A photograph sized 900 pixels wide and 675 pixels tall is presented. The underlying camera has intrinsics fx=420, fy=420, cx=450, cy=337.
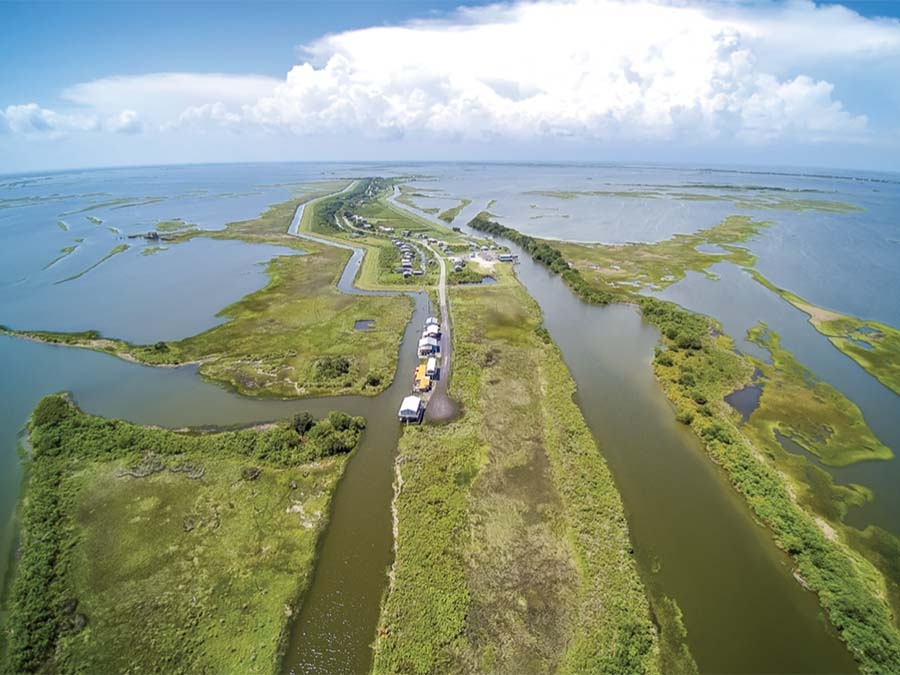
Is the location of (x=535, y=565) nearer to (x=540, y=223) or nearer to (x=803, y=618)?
(x=803, y=618)

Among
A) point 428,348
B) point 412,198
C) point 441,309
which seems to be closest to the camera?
point 428,348

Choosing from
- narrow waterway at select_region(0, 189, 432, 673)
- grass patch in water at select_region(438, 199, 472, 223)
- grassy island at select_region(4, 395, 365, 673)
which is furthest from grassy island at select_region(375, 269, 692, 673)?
grass patch in water at select_region(438, 199, 472, 223)

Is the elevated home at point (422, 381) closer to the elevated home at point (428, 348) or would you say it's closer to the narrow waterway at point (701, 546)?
the elevated home at point (428, 348)

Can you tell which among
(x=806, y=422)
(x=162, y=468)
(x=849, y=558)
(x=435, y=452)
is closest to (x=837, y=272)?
(x=806, y=422)

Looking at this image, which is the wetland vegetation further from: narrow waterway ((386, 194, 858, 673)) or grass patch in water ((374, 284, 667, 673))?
grass patch in water ((374, 284, 667, 673))

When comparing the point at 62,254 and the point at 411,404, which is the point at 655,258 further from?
the point at 62,254

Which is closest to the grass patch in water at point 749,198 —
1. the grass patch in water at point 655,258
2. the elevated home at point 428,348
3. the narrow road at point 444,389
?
the grass patch in water at point 655,258

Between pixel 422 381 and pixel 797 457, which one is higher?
pixel 422 381

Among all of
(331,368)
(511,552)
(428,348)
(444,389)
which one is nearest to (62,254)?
(331,368)
